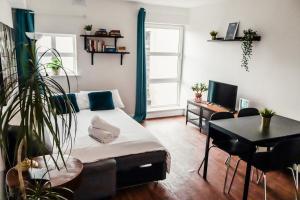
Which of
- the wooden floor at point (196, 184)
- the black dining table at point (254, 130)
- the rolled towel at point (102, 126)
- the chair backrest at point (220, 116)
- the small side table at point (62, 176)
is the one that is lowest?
the wooden floor at point (196, 184)

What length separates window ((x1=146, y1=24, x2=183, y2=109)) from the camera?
5461 mm

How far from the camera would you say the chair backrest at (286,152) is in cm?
219

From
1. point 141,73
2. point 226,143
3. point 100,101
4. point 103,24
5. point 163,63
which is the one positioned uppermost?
point 103,24

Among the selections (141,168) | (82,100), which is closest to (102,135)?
(141,168)

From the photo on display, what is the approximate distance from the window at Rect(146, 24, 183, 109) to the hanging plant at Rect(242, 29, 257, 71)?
77.6 inches

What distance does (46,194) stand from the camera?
1.46 meters

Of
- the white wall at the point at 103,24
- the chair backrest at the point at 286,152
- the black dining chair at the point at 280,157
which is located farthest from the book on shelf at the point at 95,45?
the chair backrest at the point at 286,152

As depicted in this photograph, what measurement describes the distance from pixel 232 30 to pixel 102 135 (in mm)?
2864

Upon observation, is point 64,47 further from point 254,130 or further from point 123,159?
point 254,130

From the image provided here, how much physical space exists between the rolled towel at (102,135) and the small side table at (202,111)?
214 centimetres

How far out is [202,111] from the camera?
15.1ft

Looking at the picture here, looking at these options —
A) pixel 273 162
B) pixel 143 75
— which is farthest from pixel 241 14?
pixel 273 162

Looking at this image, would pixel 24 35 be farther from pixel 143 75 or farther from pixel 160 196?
pixel 160 196

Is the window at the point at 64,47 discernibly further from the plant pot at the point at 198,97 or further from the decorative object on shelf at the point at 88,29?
the plant pot at the point at 198,97
